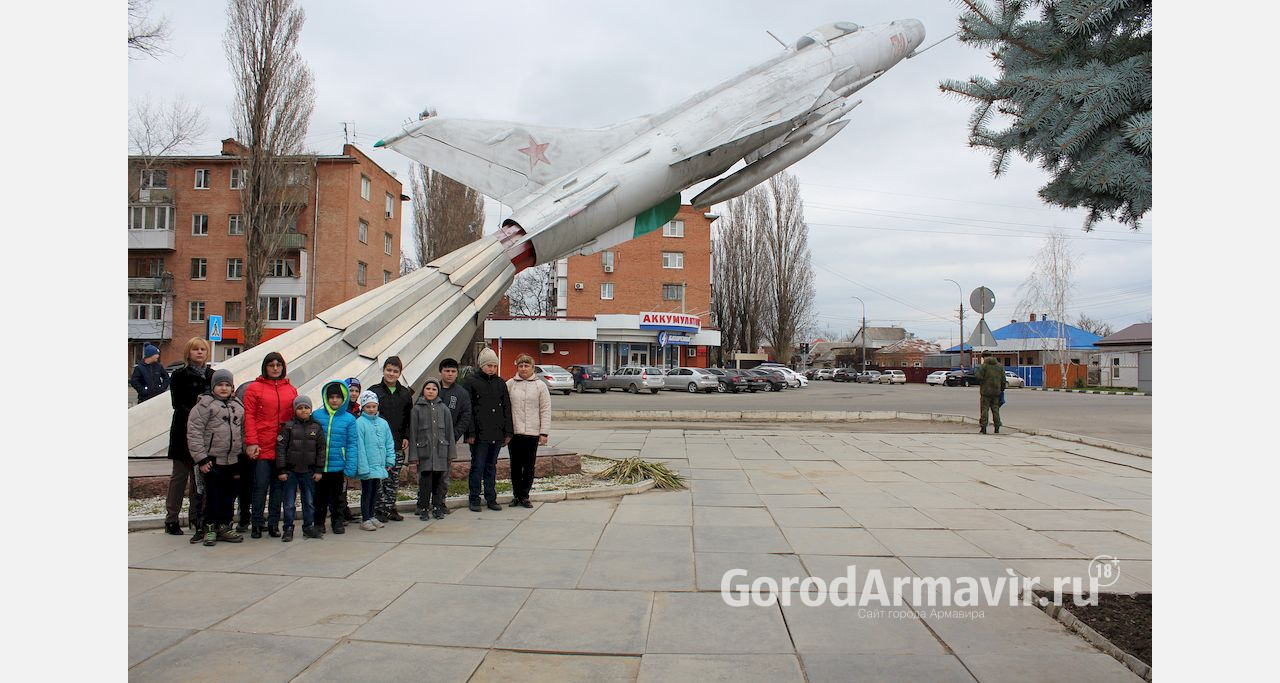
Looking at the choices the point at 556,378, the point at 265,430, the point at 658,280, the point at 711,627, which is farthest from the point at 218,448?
the point at 658,280

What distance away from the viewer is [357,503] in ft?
22.9

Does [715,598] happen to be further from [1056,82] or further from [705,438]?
[705,438]

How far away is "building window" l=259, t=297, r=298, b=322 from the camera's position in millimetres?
36312

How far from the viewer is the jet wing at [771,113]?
36.8ft

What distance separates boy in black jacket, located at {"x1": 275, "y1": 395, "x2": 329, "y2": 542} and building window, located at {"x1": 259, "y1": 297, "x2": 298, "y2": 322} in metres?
33.9

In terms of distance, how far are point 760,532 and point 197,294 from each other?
39044mm

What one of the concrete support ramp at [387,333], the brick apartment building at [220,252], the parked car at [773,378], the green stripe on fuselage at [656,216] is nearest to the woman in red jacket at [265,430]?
the concrete support ramp at [387,333]

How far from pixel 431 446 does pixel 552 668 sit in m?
3.70

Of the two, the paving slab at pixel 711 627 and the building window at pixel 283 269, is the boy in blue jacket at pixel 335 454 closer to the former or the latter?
the paving slab at pixel 711 627

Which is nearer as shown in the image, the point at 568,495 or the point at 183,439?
the point at 183,439

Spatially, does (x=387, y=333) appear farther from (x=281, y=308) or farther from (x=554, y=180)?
(x=281, y=308)

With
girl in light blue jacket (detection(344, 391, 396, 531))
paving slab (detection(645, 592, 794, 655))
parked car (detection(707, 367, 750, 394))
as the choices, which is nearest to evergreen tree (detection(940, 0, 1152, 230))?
paving slab (detection(645, 592, 794, 655))

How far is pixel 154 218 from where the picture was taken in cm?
3634

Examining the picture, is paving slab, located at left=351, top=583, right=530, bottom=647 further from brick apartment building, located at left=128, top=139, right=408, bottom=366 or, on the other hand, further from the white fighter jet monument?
brick apartment building, located at left=128, top=139, right=408, bottom=366
